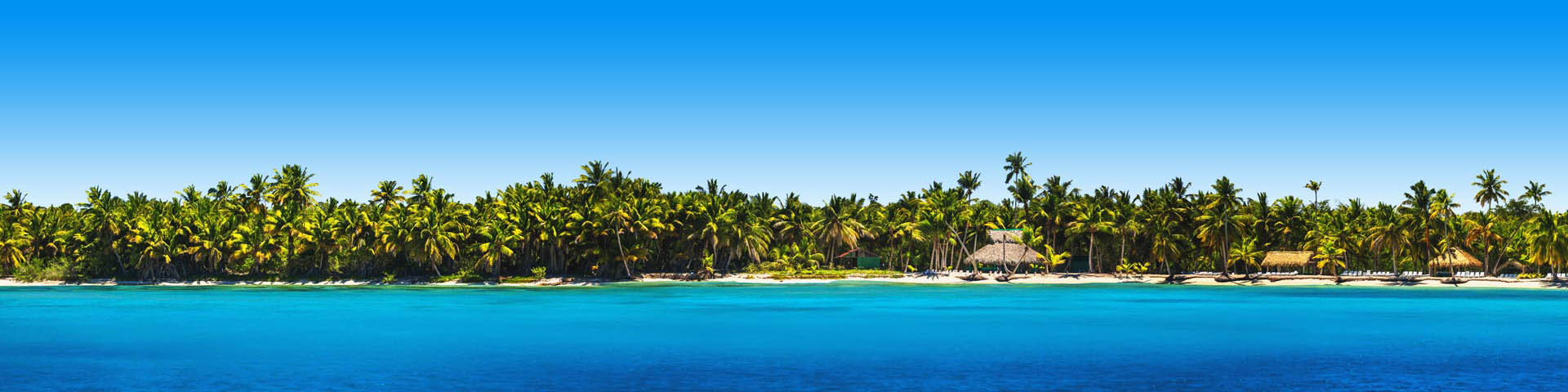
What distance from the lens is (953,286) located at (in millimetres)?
88250

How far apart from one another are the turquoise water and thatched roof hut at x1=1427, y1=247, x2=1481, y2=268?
23.3 meters

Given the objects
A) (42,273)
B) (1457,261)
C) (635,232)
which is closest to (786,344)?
(635,232)

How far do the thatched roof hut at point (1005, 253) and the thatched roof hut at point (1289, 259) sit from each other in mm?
18877

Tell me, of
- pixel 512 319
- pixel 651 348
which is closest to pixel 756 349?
pixel 651 348

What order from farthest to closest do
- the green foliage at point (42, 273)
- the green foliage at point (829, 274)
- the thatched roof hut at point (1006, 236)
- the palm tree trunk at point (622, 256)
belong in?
1. the thatched roof hut at point (1006, 236)
2. the green foliage at point (829, 274)
3. the green foliage at point (42, 273)
4. the palm tree trunk at point (622, 256)

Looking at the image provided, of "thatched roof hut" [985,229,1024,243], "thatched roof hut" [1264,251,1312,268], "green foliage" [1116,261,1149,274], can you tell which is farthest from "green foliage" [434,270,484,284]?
"thatched roof hut" [1264,251,1312,268]

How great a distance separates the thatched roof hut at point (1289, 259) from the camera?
94250mm

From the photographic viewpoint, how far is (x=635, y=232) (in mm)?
95062

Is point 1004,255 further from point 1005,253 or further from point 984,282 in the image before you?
point 984,282

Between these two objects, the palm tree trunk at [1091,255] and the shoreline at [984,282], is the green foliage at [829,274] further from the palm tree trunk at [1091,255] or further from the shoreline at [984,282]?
the palm tree trunk at [1091,255]

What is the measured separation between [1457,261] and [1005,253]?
35.2 metres

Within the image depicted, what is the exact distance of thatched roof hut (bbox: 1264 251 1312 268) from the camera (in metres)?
94.2

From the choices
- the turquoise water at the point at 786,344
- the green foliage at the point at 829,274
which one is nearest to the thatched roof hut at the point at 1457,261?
the turquoise water at the point at 786,344

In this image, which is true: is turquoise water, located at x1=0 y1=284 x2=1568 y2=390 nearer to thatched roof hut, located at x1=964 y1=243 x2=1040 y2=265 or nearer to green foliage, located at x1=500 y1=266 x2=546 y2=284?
green foliage, located at x1=500 y1=266 x2=546 y2=284
